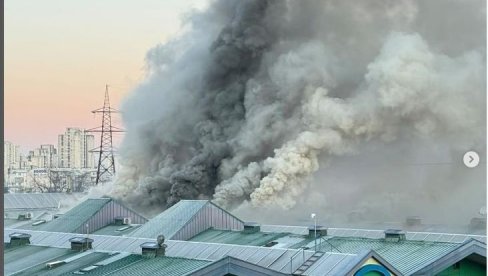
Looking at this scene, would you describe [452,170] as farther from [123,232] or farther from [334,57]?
[123,232]

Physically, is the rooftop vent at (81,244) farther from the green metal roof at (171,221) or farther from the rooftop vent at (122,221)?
the rooftop vent at (122,221)

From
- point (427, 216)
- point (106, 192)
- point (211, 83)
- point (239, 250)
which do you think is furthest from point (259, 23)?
point (239, 250)

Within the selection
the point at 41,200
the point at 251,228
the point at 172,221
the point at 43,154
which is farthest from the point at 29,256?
the point at 41,200

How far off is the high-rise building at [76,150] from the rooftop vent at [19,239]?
0.41 metres

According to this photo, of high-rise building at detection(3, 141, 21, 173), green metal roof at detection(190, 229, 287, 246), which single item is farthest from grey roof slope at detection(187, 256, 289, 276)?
green metal roof at detection(190, 229, 287, 246)

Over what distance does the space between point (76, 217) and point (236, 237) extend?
140 centimetres

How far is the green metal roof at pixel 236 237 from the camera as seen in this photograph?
162 inches

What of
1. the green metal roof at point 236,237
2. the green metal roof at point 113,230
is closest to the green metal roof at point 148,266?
the green metal roof at point 236,237

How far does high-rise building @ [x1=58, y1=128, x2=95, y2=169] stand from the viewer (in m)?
3.31

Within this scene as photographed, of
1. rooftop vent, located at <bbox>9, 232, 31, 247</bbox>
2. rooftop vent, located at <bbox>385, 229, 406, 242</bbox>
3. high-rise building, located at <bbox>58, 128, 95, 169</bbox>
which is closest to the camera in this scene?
high-rise building, located at <bbox>58, 128, 95, 169</bbox>

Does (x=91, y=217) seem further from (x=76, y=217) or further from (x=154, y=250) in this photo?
(x=154, y=250)

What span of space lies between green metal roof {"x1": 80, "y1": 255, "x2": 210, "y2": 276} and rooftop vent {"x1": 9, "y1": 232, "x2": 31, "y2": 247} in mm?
1334

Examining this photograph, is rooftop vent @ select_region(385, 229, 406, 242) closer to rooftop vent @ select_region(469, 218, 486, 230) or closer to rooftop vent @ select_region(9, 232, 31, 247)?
rooftop vent @ select_region(469, 218, 486, 230)

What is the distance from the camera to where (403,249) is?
3.22 metres
